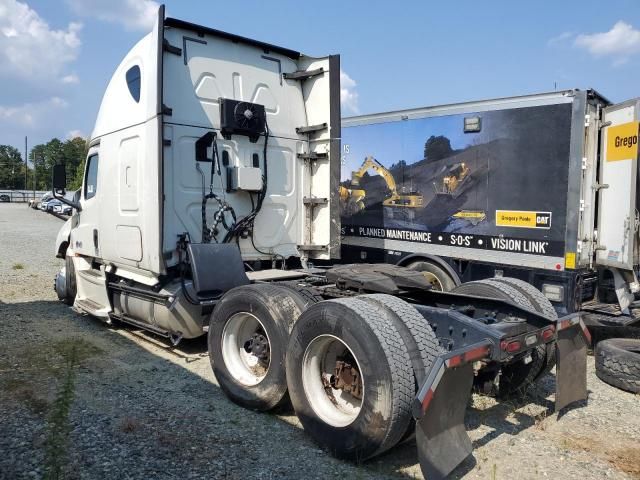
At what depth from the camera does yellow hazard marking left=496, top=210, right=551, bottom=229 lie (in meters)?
6.66

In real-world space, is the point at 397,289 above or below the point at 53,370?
above

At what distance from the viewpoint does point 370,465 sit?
140 inches

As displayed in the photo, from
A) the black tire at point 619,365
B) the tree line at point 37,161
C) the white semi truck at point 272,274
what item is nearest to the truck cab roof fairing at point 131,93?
the white semi truck at point 272,274

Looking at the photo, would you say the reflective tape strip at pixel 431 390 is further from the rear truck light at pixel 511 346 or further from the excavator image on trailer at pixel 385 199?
the excavator image on trailer at pixel 385 199

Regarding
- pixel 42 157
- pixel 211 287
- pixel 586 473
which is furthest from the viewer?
pixel 42 157

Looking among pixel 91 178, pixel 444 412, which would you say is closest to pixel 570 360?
pixel 444 412

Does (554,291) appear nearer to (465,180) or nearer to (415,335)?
(465,180)

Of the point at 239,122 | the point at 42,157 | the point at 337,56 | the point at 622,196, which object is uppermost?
the point at 42,157

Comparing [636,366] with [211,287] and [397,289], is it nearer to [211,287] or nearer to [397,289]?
[397,289]

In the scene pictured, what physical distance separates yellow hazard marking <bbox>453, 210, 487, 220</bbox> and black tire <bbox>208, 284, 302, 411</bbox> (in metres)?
3.79

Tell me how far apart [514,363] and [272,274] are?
8.82 ft

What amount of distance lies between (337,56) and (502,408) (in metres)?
4.33

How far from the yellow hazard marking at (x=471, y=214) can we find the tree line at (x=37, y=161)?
94.4 metres

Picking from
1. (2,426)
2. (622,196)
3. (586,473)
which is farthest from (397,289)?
(622,196)
